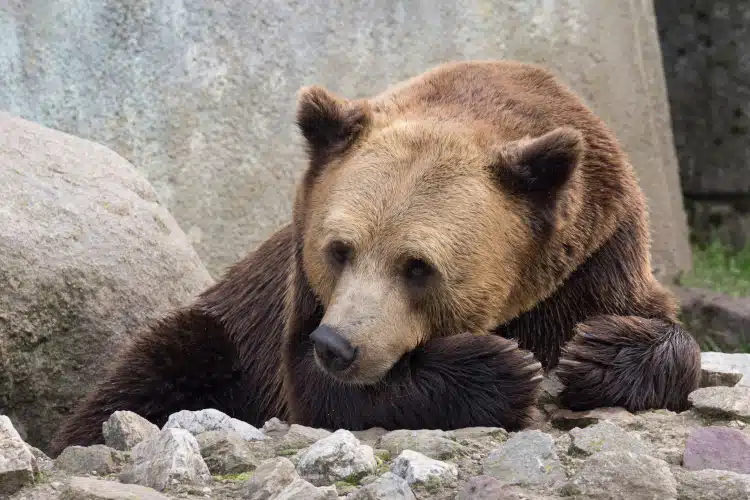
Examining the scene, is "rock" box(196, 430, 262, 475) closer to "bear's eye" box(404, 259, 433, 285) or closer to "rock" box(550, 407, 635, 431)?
"bear's eye" box(404, 259, 433, 285)

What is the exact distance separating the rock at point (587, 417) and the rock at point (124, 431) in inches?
55.8

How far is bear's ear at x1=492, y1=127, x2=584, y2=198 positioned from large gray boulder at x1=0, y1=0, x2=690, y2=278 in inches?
151

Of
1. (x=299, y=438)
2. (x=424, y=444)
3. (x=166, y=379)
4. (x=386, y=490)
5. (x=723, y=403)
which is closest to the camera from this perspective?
(x=386, y=490)

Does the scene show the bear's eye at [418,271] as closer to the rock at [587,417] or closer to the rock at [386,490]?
the rock at [587,417]

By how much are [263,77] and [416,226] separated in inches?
162

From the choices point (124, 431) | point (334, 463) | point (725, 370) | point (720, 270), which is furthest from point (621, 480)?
point (720, 270)

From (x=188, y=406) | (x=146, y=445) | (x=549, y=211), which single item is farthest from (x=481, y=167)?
(x=188, y=406)

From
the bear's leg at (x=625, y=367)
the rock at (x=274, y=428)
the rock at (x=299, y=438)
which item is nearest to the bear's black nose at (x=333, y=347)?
the rock at (x=299, y=438)

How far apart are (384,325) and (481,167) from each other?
72cm

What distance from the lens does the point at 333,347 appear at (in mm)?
3520

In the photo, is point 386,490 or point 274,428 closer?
point 386,490

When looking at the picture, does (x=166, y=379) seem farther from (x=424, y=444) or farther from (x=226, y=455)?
(x=424, y=444)

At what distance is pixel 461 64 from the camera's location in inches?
181

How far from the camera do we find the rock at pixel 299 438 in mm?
3387
